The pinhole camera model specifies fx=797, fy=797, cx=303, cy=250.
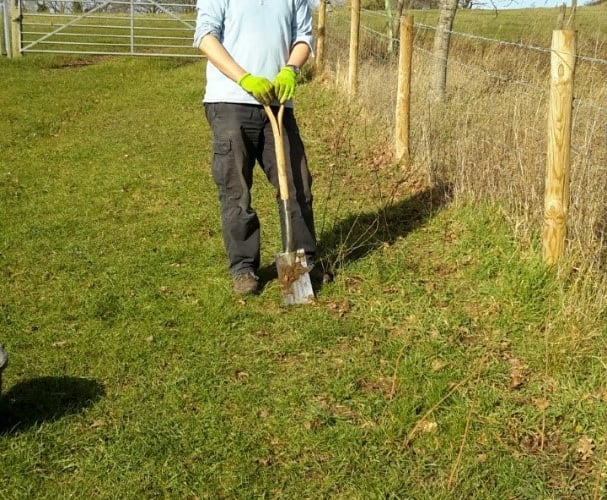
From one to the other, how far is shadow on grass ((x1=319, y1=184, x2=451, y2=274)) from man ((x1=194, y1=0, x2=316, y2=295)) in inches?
23.8

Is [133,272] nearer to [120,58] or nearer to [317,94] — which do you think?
[317,94]

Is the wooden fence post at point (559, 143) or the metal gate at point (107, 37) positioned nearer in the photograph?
the wooden fence post at point (559, 143)

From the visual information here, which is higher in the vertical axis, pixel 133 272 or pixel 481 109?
pixel 481 109

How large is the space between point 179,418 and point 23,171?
5463mm

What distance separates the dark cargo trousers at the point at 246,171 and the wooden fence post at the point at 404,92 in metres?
2.97

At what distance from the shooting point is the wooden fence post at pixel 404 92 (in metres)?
7.49

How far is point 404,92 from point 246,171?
3.20 m

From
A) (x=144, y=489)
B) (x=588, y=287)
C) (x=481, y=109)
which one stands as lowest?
(x=144, y=489)

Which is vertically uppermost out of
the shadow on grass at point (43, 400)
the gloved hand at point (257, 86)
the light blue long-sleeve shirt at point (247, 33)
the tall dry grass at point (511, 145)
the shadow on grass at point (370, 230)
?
the light blue long-sleeve shirt at point (247, 33)

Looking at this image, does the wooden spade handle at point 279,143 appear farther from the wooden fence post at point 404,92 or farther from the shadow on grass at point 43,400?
the wooden fence post at point 404,92

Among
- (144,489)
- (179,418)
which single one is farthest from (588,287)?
(144,489)

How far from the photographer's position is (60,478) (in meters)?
3.28

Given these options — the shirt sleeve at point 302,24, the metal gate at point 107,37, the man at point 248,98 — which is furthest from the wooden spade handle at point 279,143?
the metal gate at point 107,37

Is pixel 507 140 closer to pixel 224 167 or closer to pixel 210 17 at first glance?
pixel 224 167
